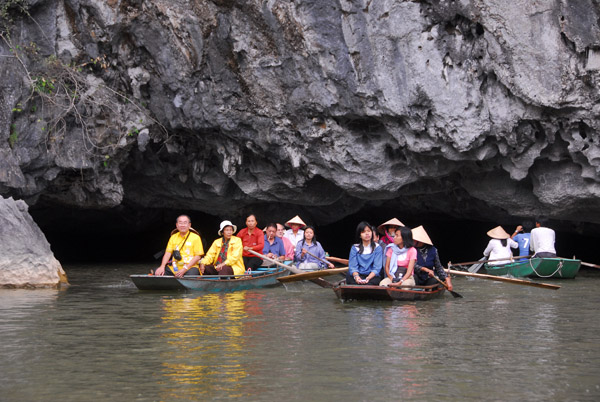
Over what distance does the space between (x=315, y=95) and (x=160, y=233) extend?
1278cm

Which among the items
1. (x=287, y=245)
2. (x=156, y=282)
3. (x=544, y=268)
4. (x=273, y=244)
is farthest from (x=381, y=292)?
(x=544, y=268)

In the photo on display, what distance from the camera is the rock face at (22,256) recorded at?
12250 millimetres

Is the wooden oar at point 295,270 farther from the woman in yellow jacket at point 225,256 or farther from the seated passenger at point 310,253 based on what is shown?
the seated passenger at point 310,253

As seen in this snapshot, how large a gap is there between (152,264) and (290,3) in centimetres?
941

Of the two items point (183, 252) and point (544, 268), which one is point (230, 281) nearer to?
point (183, 252)

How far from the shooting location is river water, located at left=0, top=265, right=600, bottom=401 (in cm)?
525

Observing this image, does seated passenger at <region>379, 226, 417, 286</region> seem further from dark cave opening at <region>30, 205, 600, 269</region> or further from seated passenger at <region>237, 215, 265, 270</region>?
dark cave opening at <region>30, 205, 600, 269</region>

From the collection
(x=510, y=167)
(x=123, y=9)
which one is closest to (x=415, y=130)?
(x=510, y=167)

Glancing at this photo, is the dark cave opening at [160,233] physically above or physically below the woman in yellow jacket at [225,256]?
above

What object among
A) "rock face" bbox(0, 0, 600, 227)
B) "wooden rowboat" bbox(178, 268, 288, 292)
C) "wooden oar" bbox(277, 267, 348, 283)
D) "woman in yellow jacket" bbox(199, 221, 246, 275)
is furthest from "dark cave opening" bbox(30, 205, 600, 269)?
"wooden oar" bbox(277, 267, 348, 283)

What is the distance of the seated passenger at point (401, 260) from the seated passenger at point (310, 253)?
3.34 m

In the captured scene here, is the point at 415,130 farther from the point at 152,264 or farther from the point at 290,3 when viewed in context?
the point at 152,264

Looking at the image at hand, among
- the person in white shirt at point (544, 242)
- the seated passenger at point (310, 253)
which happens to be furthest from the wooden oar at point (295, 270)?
the person in white shirt at point (544, 242)

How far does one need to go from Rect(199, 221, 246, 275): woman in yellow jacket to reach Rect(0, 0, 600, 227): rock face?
3.87 meters
